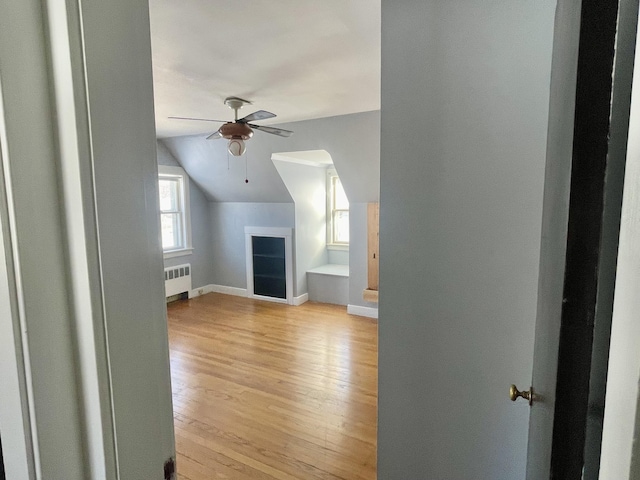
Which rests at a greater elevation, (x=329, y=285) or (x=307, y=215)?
(x=307, y=215)

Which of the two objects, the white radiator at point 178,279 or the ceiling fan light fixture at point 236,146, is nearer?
the ceiling fan light fixture at point 236,146

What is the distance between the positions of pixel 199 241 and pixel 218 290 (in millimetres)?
944

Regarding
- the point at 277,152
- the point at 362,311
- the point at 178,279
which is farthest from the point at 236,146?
the point at 178,279

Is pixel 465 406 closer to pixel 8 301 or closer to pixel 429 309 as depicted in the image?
pixel 429 309

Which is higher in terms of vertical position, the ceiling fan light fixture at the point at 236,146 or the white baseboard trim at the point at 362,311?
the ceiling fan light fixture at the point at 236,146

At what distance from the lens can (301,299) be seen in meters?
5.86

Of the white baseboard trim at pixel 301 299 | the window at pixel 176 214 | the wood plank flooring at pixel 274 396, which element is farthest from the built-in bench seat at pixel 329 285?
the window at pixel 176 214

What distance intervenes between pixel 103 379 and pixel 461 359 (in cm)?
123

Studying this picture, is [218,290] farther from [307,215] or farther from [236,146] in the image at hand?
[236,146]

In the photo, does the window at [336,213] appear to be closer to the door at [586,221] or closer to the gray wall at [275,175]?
the gray wall at [275,175]

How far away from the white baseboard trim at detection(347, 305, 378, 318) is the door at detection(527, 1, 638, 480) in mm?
4460

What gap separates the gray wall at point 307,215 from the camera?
219 inches

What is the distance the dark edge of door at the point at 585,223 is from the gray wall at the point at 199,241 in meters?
5.99

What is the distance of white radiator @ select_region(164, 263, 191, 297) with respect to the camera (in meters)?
5.73
